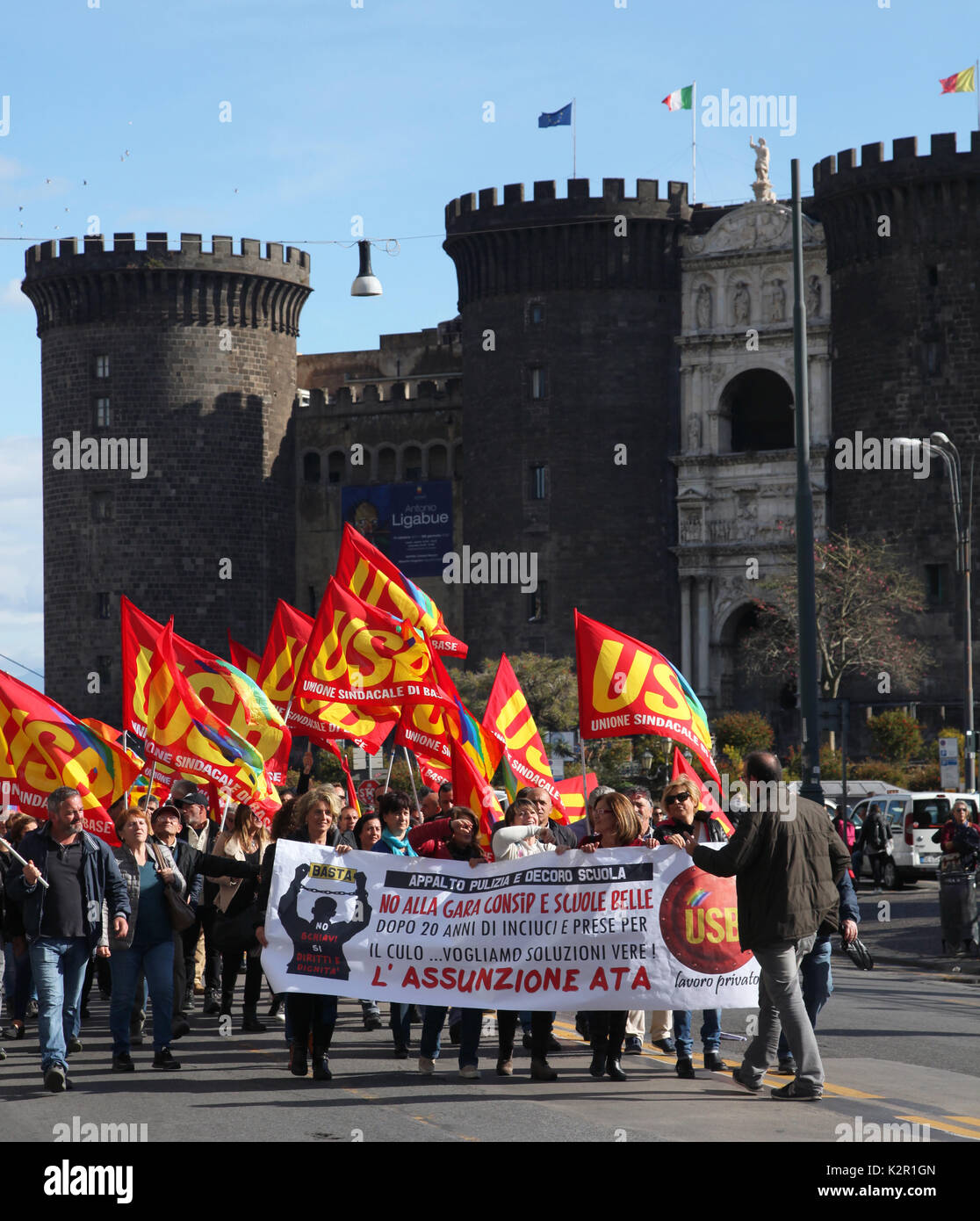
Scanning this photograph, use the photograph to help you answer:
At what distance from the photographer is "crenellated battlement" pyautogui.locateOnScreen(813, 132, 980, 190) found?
56.1 meters

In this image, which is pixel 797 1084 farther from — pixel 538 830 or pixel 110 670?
pixel 110 670

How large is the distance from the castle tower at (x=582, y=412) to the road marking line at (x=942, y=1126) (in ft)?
164

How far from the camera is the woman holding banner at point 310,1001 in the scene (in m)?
12.0

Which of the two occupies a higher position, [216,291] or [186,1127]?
[216,291]

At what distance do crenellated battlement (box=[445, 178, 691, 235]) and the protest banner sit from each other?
50.6 m

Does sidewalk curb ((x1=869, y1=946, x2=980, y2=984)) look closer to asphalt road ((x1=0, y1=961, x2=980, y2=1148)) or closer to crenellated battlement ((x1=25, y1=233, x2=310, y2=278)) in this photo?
asphalt road ((x1=0, y1=961, x2=980, y2=1148))

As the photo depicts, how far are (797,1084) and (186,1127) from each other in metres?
3.18

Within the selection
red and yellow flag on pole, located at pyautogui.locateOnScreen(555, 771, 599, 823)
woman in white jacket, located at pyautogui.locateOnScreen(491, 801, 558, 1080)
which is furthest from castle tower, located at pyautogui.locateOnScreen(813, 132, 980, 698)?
woman in white jacket, located at pyautogui.locateOnScreen(491, 801, 558, 1080)

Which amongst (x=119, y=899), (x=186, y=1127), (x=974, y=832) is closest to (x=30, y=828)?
(x=119, y=899)

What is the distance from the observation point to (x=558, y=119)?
195 feet

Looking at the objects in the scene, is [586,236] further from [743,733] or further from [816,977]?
[816,977]

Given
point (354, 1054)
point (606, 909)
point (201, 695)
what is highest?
point (201, 695)

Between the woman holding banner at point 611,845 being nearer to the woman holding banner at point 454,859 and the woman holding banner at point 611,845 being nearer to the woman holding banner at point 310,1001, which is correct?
the woman holding banner at point 454,859

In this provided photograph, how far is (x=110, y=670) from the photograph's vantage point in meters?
65.1
